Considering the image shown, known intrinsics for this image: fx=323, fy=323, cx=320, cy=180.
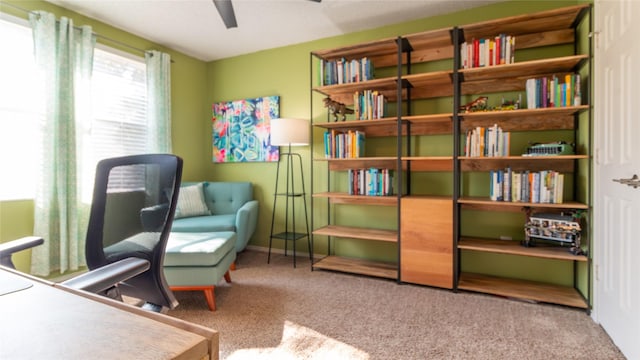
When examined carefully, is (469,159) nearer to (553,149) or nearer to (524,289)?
(553,149)

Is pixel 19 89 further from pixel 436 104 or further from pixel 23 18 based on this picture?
pixel 436 104

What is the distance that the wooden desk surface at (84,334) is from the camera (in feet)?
1.53

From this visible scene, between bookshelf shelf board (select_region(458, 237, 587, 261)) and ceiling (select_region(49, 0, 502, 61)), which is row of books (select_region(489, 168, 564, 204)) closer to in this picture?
bookshelf shelf board (select_region(458, 237, 587, 261))

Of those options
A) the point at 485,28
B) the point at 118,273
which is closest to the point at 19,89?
the point at 118,273

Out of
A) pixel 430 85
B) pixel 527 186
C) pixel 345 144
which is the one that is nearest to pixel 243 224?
pixel 345 144

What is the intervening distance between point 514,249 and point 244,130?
124 inches

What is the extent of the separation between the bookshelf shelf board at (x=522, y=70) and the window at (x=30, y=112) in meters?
3.31

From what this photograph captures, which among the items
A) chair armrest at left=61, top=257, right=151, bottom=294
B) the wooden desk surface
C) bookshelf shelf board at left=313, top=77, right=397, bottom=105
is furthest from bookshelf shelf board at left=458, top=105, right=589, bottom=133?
the wooden desk surface

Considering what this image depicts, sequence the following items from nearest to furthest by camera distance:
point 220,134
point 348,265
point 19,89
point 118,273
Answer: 1. point 118,273
2. point 19,89
3. point 348,265
4. point 220,134

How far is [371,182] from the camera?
3049 millimetres

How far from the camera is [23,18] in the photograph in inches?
103

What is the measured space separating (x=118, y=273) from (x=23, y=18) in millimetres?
2913

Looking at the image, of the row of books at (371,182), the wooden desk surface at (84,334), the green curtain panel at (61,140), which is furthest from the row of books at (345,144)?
the wooden desk surface at (84,334)

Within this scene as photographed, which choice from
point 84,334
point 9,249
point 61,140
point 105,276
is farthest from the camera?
point 61,140
